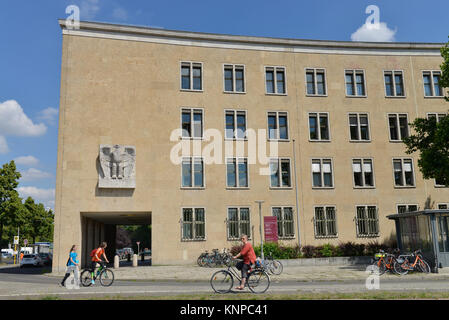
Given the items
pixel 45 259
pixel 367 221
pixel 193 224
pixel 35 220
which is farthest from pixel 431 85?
pixel 35 220

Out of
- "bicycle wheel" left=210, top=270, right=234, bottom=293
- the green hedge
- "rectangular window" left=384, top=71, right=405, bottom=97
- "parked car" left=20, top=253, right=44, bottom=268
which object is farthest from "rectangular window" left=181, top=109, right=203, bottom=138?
"parked car" left=20, top=253, right=44, bottom=268

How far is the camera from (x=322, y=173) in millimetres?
32844

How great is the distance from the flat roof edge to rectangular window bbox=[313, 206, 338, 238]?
13407 millimetres

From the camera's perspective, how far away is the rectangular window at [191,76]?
32.2 meters

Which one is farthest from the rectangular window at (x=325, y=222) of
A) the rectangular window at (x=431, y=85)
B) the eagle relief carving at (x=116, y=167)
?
the eagle relief carving at (x=116, y=167)

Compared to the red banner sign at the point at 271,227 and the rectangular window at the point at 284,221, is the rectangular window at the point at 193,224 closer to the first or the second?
the red banner sign at the point at 271,227

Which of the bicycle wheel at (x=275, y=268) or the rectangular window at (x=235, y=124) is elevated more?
the rectangular window at (x=235, y=124)

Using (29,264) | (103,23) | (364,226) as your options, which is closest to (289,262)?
(364,226)

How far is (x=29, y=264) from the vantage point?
42.6 meters

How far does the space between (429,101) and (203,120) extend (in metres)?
19.0

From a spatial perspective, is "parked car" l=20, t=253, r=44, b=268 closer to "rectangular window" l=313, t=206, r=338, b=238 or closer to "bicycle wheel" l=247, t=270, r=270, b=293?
"rectangular window" l=313, t=206, r=338, b=238

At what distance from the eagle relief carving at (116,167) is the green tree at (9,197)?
88.1 feet

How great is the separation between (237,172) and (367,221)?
424 inches
